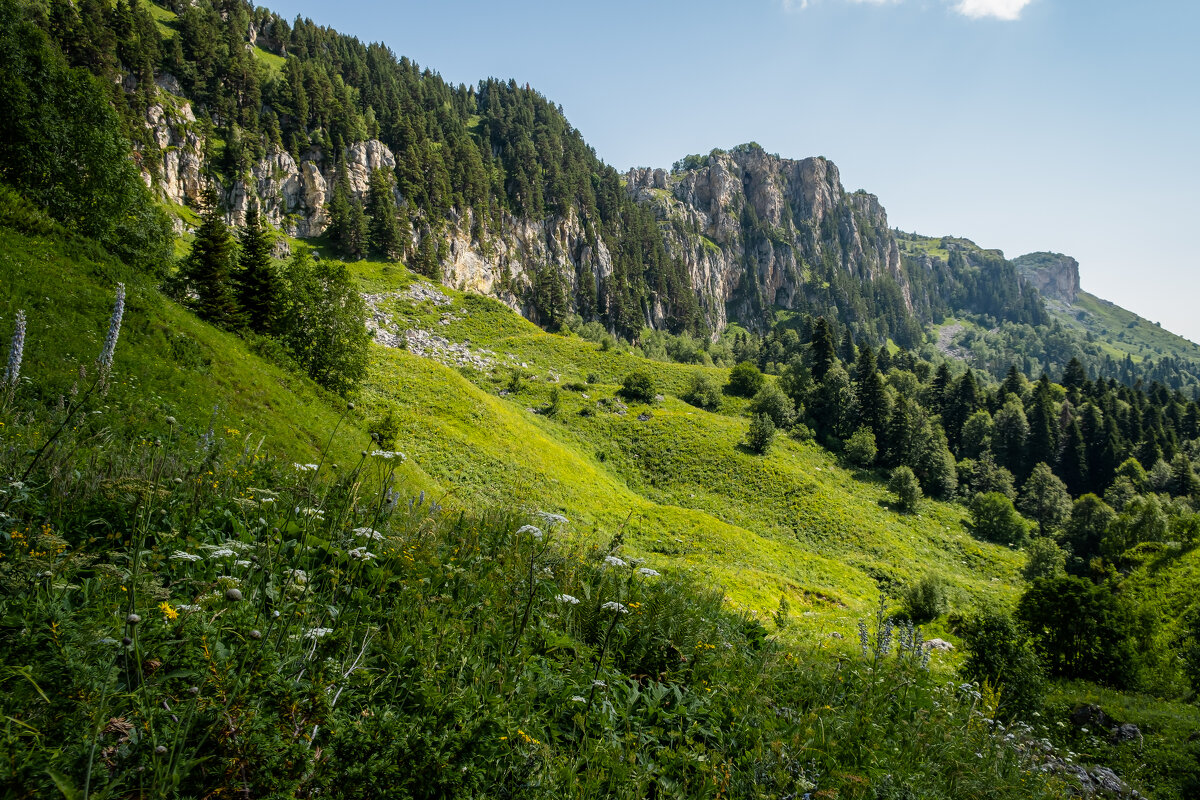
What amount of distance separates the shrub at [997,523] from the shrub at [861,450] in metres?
12.0

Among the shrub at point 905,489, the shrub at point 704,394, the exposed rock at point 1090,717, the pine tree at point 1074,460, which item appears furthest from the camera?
the pine tree at point 1074,460

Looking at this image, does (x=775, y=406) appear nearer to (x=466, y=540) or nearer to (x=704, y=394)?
(x=704, y=394)

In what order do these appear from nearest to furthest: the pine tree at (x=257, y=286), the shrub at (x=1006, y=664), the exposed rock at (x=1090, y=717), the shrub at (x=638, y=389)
Answer: the shrub at (x=1006, y=664), the exposed rock at (x=1090, y=717), the pine tree at (x=257, y=286), the shrub at (x=638, y=389)

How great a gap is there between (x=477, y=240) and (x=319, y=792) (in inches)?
5185

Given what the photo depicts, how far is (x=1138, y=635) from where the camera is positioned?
19.7 meters

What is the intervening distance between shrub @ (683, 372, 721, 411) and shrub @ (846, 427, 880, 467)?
1742 centimetres

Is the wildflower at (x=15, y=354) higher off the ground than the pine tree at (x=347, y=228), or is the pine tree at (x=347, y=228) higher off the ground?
the pine tree at (x=347, y=228)

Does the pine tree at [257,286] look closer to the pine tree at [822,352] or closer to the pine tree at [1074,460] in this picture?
the pine tree at [822,352]

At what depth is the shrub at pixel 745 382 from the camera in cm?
7488

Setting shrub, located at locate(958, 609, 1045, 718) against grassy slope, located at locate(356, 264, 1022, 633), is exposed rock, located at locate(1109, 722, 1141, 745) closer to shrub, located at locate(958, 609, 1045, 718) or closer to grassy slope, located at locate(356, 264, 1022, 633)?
shrub, located at locate(958, 609, 1045, 718)

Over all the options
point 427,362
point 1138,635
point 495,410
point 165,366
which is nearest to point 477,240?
point 427,362

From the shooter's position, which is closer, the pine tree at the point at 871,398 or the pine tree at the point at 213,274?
the pine tree at the point at 213,274

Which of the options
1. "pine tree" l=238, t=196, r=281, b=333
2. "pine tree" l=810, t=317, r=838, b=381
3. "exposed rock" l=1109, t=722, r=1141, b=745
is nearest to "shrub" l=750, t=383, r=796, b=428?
"pine tree" l=810, t=317, r=838, b=381

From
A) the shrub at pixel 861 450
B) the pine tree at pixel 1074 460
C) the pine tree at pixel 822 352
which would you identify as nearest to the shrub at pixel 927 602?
the shrub at pixel 861 450
